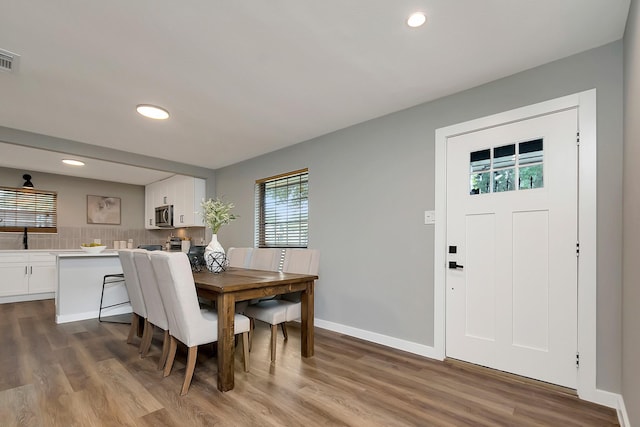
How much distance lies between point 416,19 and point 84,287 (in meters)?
4.78

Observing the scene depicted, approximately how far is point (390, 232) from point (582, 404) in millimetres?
1838

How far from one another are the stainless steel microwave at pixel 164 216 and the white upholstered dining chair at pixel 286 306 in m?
3.58

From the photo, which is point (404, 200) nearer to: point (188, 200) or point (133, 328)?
point (133, 328)

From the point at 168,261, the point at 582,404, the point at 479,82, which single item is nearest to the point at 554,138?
the point at 479,82

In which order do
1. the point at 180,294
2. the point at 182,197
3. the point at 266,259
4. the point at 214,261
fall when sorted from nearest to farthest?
the point at 180,294
the point at 214,261
the point at 266,259
the point at 182,197

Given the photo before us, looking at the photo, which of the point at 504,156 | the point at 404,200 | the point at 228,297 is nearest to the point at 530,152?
the point at 504,156

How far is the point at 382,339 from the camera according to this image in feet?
10.4

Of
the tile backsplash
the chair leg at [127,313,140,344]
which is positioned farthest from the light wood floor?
the tile backsplash

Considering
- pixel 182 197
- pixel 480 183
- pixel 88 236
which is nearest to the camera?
pixel 480 183

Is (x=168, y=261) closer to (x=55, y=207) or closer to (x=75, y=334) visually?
(x=75, y=334)

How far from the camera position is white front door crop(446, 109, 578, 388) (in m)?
2.21

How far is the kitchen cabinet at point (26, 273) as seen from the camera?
496cm

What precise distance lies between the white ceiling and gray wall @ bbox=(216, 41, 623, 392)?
160 millimetres

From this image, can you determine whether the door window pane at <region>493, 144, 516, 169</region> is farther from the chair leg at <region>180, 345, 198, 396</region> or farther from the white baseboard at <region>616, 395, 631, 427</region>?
the chair leg at <region>180, 345, 198, 396</region>
